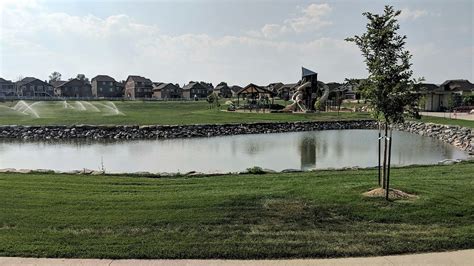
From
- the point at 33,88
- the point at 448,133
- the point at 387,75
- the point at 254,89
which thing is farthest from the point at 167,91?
the point at 387,75

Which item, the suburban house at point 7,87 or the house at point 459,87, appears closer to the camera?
the house at point 459,87

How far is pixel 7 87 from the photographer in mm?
108375

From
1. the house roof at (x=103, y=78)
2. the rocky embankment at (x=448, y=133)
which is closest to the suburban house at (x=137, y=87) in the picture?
the house roof at (x=103, y=78)

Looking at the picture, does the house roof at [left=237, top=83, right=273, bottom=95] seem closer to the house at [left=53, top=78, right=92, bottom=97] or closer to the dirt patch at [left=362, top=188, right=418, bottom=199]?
the dirt patch at [left=362, top=188, right=418, bottom=199]

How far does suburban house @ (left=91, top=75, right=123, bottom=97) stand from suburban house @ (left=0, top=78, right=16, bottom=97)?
19299 millimetres

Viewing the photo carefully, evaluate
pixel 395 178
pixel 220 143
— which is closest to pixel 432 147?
pixel 220 143

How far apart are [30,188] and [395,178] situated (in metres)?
8.86

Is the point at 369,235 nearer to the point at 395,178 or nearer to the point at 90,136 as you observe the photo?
the point at 395,178

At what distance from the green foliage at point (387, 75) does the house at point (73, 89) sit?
354 feet

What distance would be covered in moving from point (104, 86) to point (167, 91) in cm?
1664

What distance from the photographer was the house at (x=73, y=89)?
10769cm

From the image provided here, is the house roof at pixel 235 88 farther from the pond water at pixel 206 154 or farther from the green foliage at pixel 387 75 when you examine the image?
the green foliage at pixel 387 75

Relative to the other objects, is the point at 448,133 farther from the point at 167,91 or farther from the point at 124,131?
the point at 167,91

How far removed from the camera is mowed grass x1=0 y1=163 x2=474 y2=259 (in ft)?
19.4
